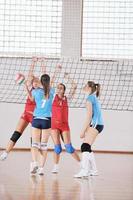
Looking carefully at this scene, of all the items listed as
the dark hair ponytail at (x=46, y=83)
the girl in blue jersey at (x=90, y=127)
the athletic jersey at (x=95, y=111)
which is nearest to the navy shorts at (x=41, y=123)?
the dark hair ponytail at (x=46, y=83)

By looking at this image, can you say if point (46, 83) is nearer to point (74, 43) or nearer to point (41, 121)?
point (41, 121)

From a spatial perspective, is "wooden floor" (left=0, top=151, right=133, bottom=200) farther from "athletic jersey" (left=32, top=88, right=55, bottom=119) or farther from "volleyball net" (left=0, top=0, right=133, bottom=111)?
"volleyball net" (left=0, top=0, right=133, bottom=111)

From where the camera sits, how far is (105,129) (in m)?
12.4

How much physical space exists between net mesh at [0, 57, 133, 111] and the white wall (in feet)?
0.87

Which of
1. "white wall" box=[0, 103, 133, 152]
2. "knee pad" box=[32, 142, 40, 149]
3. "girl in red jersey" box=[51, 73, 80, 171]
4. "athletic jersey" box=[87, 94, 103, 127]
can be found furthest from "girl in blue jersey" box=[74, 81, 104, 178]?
"white wall" box=[0, 103, 133, 152]

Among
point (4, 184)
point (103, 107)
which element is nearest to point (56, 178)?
point (4, 184)

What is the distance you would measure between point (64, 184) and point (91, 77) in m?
6.01

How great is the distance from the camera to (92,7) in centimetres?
1251

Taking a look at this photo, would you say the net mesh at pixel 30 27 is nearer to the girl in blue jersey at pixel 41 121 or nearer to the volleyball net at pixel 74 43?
the volleyball net at pixel 74 43

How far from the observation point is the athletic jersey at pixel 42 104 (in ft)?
24.4

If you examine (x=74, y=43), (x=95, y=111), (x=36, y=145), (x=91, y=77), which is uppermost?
(x=74, y=43)

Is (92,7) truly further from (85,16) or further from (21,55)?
(21,55)

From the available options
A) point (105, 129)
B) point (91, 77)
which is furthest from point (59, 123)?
point (105, 129)

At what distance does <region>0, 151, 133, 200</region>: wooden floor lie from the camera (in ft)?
18.2
